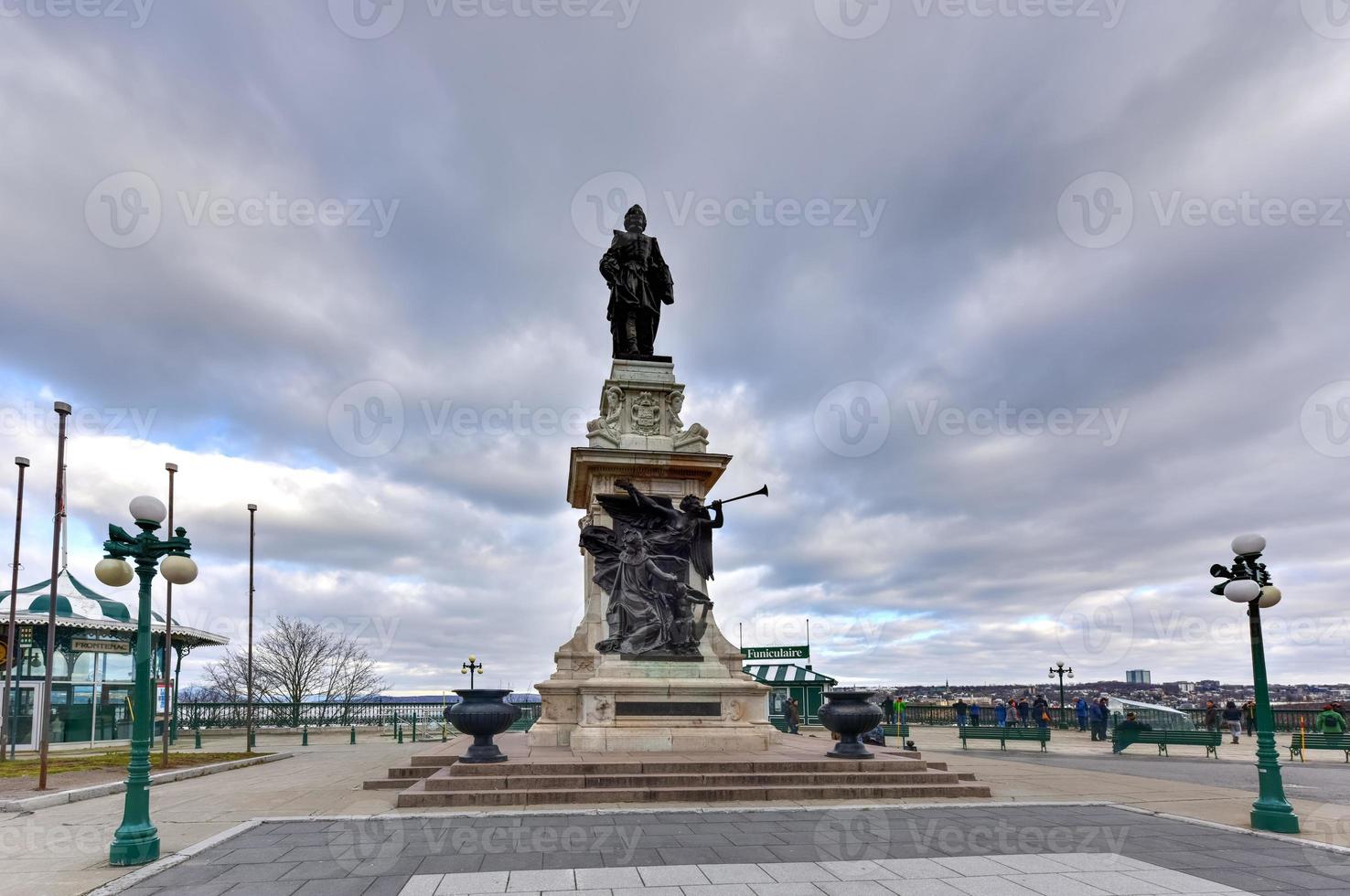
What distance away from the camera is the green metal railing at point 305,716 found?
40812 millimetres

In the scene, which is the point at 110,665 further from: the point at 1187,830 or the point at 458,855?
the point at 1187,830

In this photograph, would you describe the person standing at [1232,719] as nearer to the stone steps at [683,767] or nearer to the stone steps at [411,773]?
the stone steps at [683,767]

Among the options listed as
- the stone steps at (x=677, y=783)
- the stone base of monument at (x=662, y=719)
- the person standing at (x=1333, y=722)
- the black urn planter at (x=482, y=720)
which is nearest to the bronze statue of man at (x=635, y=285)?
the stone base of monument at (x=662, y=719)

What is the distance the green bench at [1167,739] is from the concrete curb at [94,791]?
2409cm

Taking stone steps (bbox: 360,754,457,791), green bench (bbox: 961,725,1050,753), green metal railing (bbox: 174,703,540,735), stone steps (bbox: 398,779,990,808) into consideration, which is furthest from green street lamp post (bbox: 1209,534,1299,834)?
green metal railing (bbox: 174,703,540,735)

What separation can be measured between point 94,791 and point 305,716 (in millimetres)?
33280

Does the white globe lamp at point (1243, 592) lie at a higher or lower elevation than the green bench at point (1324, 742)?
higher

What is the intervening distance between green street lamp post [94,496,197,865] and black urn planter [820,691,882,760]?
9576 millimetres

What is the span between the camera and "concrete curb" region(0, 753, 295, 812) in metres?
13.0

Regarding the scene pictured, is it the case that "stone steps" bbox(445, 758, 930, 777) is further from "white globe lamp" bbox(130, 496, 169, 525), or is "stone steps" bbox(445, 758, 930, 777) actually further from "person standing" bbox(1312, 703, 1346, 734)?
"person standing" bbox(1312, 703, 1346, 734)

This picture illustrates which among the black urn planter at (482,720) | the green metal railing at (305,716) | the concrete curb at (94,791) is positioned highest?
the black urn planter at (482,720)

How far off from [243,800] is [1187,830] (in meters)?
13.4

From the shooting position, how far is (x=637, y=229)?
20.8 metres

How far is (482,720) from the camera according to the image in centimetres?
1328
